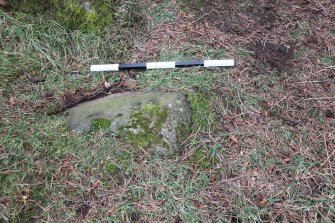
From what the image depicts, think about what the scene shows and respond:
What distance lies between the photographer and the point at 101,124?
2912mm

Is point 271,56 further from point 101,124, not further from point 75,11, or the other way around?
point 75,11

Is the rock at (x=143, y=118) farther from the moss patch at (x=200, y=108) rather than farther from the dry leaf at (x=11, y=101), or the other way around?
the dry leaf at (x=11, y=101)

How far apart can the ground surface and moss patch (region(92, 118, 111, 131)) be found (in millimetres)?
50

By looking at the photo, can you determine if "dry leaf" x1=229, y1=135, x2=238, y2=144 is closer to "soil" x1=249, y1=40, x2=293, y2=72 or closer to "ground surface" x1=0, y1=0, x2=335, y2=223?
"ground surface" x1=0, y1=0, x2=335, y2=223

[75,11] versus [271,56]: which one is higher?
[75,11]

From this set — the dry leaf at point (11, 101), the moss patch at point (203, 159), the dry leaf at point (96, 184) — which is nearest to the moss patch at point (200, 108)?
the moss patch at point (203, 159)

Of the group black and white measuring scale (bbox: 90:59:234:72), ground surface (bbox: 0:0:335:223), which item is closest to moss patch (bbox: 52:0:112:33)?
ground surface (bbox: 0:0:335:223)

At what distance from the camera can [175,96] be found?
3021mm

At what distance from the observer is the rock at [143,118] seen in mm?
2803

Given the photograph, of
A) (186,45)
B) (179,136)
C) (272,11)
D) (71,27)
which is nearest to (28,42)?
(71,27)

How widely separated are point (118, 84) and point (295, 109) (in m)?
1.64

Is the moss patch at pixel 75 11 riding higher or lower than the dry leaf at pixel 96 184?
higher

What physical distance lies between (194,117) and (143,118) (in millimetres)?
431

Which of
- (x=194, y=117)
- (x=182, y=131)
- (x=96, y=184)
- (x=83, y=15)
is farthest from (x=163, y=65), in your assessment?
(x=96, y=184)
